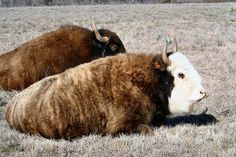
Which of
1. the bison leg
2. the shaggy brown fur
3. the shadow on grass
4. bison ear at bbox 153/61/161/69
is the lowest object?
the shadow on grass

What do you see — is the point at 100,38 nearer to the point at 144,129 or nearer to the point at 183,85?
the point at 183,85

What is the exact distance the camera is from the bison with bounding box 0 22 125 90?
11.9 metres

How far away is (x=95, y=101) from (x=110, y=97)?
0.23 meters

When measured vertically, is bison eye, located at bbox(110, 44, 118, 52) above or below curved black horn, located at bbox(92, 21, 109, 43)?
Answer: below

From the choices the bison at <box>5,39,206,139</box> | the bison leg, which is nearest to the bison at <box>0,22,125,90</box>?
the bison at <box>5,39,206,139</box>

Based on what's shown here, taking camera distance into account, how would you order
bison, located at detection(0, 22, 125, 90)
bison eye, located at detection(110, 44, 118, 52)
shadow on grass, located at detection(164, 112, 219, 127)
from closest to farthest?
shadow on grass, located at detection(164, 112, 219, 127) → bison, located at detection(0, 22, 125, 90) → bison eye, located at detection(110, 44, 118, 52)

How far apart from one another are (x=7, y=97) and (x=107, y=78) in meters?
3.96

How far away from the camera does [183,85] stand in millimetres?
7918

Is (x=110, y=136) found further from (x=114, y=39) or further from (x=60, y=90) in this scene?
(x=114, y=39)

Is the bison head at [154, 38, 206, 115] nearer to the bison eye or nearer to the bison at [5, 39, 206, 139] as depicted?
the bison at [5, 39, 206, 139]

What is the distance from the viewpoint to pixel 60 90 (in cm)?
785

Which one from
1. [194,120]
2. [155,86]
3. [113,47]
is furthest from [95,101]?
[113,47]

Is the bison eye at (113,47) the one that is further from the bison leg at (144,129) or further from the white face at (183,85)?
the bison leg at (144,129)

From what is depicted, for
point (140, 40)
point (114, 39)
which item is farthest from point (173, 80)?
point (140, 40)
